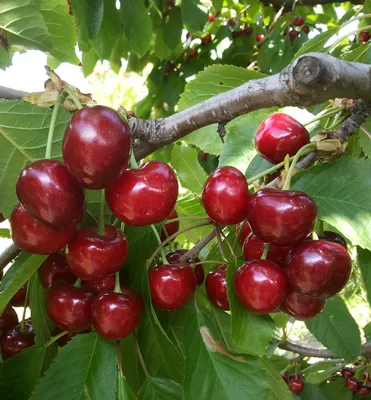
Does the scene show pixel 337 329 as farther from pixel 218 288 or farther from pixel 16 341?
pixel 16 341

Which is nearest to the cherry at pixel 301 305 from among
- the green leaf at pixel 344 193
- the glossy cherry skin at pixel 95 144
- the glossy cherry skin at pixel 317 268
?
the glossy cherry skin at pixel 317 268

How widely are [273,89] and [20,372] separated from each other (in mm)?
751

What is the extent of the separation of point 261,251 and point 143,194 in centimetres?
28

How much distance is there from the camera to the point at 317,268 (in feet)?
2.66

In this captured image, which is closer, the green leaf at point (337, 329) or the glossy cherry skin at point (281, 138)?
the glossy cherry skin at point (281, 138)

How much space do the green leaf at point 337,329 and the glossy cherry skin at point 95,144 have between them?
1449 millimetres

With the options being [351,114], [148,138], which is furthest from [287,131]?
[148,138]

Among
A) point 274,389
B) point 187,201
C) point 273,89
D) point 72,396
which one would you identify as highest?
point 273,89

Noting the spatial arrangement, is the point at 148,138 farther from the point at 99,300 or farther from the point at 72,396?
the point at 72,396

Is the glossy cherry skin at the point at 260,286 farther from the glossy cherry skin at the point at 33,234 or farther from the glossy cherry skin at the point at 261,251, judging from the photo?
the glossy cherry skin at the point at 33,234

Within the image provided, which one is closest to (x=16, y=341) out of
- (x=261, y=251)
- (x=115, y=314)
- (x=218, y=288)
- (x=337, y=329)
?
(x=115, y=314)

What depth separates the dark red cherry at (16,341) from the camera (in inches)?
43.3

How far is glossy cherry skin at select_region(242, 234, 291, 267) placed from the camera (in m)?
0.93

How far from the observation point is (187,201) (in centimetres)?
131
